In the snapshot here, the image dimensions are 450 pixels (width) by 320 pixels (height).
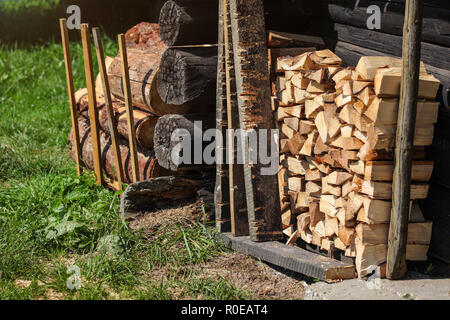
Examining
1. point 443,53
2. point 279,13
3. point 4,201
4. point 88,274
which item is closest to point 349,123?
point 443,53

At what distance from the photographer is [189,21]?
4867 mm

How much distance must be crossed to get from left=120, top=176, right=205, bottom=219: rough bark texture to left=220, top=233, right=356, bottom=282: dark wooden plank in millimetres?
655

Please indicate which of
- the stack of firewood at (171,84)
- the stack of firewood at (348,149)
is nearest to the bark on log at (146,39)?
the stack of firewood at (171,84)

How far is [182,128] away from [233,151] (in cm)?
64

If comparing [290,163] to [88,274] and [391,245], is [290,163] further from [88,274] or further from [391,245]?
[88,274]

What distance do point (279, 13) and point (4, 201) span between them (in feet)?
9.61

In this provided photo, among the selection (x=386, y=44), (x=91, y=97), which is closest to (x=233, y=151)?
(x=386, y=44)

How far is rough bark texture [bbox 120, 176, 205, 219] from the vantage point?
4.96m

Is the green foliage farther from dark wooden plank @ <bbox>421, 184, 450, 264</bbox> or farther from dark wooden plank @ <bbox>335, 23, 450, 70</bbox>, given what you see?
dark wooden plank @ <bbox>421, 184, 450, 264</bbox>

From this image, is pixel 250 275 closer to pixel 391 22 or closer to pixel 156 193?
pixel 156 193

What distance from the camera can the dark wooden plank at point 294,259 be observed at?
375cm

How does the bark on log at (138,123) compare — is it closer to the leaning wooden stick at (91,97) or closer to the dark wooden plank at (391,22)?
the leaning wooden stick at (91,97)

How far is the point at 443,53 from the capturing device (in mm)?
3729

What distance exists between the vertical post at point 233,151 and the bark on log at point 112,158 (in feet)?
3.46
